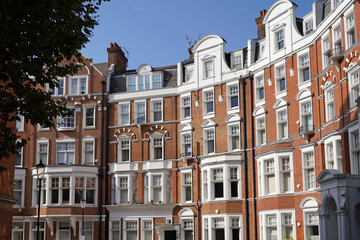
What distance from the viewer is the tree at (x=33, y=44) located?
12.9 meters

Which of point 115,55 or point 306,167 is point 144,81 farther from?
point 306,167

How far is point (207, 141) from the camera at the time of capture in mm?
37719

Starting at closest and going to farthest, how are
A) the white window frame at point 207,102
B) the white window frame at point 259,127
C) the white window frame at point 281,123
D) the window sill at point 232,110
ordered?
1. the white window frame at point 281,123
2. the white window frame at point 259,127
3. the window sill at point 232,110
4. the white window frame at point 207,102

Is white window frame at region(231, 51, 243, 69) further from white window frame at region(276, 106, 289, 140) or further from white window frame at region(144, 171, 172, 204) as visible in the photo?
white window frame at region(144, 171, 172, 204)

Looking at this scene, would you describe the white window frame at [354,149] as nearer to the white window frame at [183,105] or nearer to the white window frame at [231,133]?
the white window frame at [231,133]

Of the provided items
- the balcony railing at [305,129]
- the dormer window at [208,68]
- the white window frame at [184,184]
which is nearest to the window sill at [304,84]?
the balcony railing at [305,129]

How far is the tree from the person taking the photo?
42.2 feet

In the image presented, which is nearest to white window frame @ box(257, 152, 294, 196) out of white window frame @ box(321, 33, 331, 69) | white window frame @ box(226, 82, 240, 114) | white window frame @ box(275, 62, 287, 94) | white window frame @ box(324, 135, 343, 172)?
white window frame @ box(324, 135, 343, 172)

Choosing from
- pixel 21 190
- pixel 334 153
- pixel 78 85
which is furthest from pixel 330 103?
pixel 21 190

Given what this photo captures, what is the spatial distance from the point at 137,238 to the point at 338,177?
65.9 ft

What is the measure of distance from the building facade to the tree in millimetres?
15493

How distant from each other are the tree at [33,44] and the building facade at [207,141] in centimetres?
1549

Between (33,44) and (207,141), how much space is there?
25.2 meters

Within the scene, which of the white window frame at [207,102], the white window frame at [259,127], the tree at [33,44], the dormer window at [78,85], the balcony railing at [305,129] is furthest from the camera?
the dormer window at [78,85]
